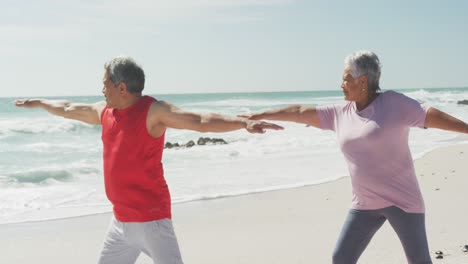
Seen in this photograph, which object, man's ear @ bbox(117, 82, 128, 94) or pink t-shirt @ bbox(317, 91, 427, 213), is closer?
man's ear @ bbox(117, 82, 128, 94)

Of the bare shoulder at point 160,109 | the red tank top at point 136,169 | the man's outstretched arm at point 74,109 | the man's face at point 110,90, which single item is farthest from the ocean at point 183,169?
the man's outstretched arm at point 74,109

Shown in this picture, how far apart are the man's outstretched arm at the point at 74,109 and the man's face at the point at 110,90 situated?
38 centimetres

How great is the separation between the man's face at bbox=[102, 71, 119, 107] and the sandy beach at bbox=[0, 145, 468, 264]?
3028mm

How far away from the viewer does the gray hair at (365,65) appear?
3.79 meters

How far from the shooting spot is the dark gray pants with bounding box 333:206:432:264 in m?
3.61

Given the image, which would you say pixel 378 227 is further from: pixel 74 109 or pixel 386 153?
pixel 74 109

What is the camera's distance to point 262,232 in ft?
24.7

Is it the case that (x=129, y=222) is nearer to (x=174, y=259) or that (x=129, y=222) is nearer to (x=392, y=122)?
(x=174, y=259)

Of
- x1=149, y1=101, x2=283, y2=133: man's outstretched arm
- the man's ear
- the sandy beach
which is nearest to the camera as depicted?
x1=149, y1=101, x2=283, y2=133: man's outstretched arm

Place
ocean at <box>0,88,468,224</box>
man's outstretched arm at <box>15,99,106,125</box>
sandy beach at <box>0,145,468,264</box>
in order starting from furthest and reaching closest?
ocean at <box>0,88,468,224</box> → sandy beach at <box>0,145,468,264</box> → man's outstretched arm at <box>15,99,106,125</box>

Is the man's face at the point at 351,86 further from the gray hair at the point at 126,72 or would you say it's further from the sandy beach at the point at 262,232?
the sandy beach at the point at 262,232

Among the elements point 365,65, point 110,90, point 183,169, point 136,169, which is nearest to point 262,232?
point 365,65

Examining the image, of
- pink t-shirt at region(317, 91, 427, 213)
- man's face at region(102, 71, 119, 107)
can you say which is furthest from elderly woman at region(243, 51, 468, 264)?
man's face at region(102, 71, 119, 107)

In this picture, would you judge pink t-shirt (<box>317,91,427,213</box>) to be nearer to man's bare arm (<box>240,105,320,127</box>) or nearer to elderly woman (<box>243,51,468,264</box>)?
elderly woman (<box>243,51,468,264</box>)
